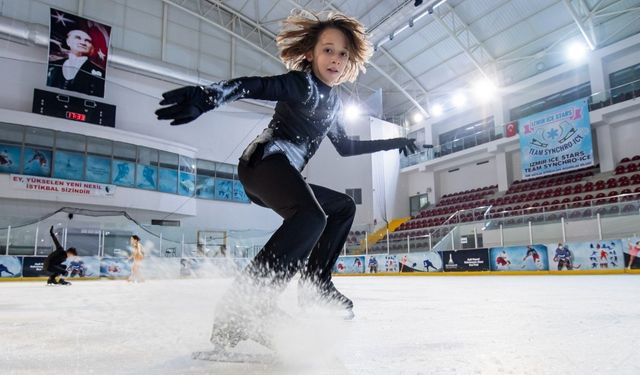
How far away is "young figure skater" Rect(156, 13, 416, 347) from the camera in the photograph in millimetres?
1270

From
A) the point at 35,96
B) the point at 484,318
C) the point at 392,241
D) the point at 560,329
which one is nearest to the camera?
the point at 560,329

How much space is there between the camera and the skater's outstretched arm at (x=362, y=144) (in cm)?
226

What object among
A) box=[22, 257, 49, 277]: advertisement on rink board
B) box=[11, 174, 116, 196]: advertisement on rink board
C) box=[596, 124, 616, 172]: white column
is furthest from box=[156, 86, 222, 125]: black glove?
box=[596, 124, 616, 172]: white column

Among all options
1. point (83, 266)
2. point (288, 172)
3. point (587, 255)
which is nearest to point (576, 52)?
point (587, 255)

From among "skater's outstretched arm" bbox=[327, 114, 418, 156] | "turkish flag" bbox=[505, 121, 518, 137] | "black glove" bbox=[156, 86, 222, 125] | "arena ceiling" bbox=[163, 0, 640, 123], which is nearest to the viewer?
"black glove" bbox=[156, 86, 222, 125]

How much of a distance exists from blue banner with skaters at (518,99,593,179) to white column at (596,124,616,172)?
1076mm

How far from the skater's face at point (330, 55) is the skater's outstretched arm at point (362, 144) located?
15.9 inches

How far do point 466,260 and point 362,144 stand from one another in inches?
400

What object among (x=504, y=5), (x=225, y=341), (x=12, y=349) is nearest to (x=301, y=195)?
(x=225, y=341)

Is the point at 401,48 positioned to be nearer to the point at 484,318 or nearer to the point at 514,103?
the point at 514,103

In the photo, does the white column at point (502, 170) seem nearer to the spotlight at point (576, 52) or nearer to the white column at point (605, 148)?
the white column at point (605, 148)

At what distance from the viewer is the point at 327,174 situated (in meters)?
22.0

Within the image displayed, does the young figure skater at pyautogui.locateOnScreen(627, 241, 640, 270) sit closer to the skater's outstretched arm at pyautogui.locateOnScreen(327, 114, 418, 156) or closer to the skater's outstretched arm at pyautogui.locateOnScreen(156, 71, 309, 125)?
the skater's outstretched arm at pyautogui.locateOnScreen(327, 114, 418, 156)

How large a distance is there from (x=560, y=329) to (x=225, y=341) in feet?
3.68
